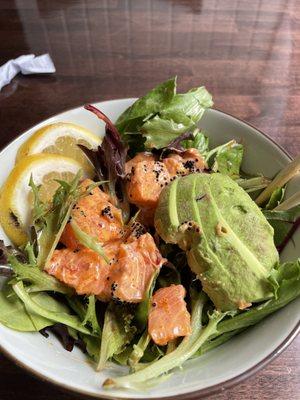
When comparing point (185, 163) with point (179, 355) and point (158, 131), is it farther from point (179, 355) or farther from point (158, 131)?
point (179, 355)

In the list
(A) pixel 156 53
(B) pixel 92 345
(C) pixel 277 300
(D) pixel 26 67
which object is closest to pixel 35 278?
(B) pixel 92 345

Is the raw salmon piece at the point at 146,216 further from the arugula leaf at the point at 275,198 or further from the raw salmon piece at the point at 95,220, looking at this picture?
the arugula leaf at the point at 275,198

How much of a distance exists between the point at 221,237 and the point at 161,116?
51cm

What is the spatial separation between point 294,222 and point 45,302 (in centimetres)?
69

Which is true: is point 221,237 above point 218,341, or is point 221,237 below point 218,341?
above

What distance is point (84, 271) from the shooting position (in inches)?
39.6

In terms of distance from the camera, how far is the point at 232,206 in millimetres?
1040

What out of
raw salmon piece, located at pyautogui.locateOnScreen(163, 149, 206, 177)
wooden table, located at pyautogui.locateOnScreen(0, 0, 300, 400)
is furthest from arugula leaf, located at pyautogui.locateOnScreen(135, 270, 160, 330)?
wooden table, located at pyautogui.locateOnScreen(0, 0, 300, 400)

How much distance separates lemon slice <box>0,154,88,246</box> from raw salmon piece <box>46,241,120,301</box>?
0.56 ft

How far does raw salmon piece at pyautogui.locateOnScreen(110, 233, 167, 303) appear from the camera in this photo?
97cm

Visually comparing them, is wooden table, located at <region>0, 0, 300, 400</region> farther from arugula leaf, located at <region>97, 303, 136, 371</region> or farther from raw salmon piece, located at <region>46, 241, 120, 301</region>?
arugula leaf, located at <region>97, 303, 136, 371</region>

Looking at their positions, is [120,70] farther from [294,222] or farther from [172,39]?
[294,222]

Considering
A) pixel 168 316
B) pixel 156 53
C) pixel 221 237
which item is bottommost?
pixel 156 53

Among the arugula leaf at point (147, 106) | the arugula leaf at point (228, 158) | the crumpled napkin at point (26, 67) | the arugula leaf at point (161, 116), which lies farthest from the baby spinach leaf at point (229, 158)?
the crumpled napkin at point (26, 67)
